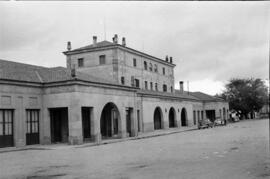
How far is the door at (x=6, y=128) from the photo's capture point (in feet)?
77.8

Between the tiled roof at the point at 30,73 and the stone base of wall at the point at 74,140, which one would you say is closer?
the tiled roof at the point at 30,73

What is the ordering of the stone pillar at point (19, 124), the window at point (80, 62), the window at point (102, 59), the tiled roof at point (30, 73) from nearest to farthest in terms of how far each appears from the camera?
the stone pillar at point (19, 124), the tiled roof at point (30, 73), the window at point (102, 59), the window at point (80, 62)

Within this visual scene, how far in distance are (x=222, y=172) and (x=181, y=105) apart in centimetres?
4445

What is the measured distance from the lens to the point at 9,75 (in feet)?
82.2

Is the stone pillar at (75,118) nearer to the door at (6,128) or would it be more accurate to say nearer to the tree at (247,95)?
the door at (6,128)

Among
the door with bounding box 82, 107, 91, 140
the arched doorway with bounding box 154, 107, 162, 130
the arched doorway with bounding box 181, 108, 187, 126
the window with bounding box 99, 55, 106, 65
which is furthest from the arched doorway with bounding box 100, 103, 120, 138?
the arched doorway with bounding box 181, 108, 187, 126

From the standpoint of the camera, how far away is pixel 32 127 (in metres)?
26.2

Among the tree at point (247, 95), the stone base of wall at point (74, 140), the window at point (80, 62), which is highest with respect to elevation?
the window at point (80, 62)

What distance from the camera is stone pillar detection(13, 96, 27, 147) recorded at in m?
24.6

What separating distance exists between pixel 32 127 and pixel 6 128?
95.3 inches

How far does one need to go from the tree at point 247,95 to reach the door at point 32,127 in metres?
67.7

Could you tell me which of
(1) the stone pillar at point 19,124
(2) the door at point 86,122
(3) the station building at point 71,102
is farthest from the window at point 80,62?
(1) the stone pillar at point 19,124

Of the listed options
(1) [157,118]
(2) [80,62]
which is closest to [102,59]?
(2) [80,62]

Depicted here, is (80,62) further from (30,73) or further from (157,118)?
(30,73)
